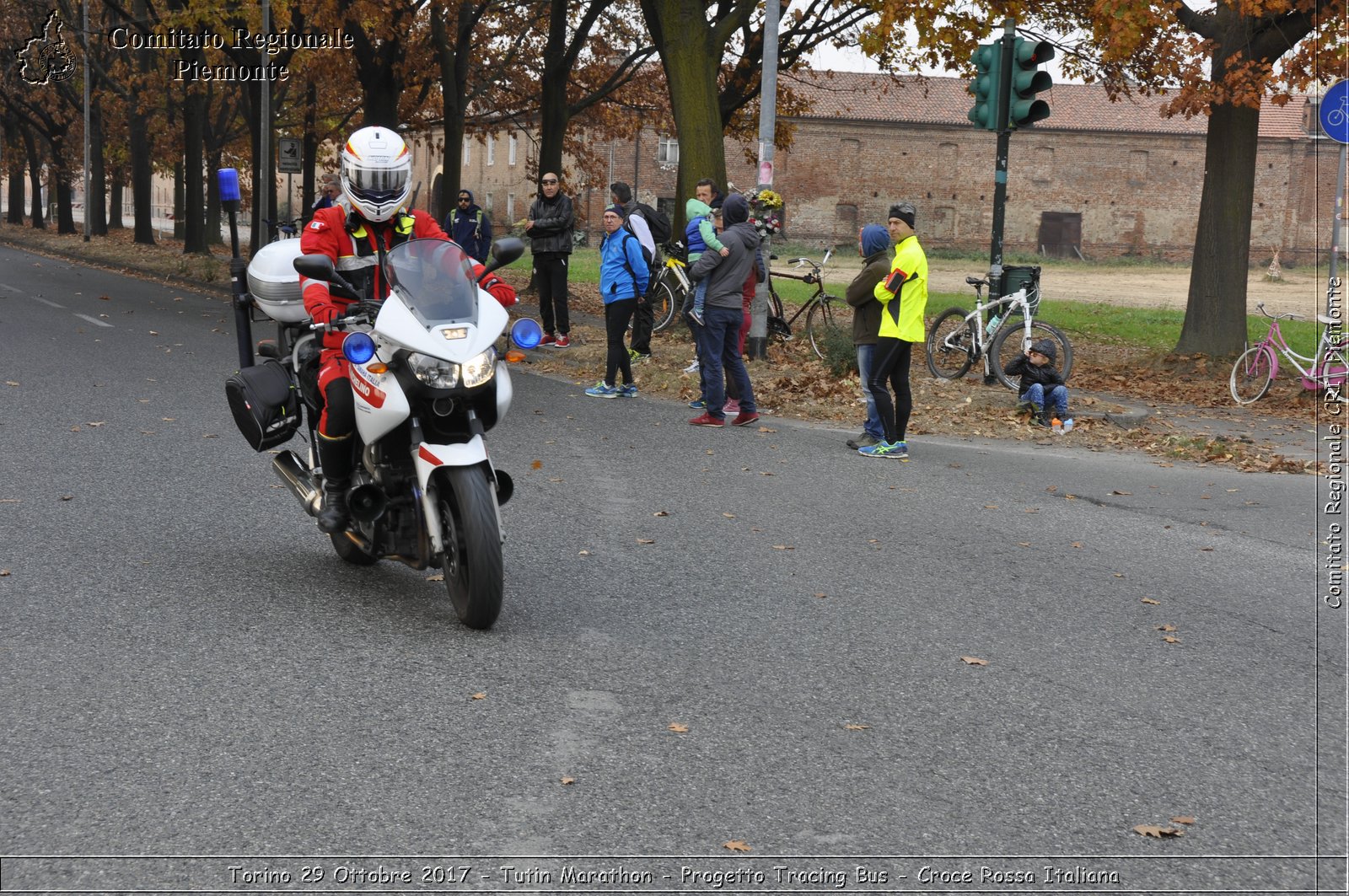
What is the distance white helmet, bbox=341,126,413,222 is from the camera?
5.92 meters

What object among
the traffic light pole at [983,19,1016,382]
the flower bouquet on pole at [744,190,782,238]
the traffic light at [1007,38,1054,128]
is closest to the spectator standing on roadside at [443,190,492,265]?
the flower bouquet on pole at [744,190,782,238]

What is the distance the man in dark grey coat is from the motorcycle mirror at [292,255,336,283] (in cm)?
658

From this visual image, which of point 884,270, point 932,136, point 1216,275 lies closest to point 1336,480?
point 884,270

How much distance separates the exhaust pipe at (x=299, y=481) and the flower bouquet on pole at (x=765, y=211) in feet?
29.5

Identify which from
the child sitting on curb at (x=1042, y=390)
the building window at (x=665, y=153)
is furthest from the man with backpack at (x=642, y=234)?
the building window at (x=665, y=153)

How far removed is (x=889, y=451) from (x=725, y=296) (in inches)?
78.3

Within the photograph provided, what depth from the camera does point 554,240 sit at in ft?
55.0

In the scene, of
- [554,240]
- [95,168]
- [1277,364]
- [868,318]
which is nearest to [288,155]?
[554,240]

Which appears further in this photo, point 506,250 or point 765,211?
point 765,211

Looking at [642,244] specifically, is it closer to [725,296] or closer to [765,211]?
[765,211]

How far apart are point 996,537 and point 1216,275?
410 inches

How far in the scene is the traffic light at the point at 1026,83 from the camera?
13180 mm

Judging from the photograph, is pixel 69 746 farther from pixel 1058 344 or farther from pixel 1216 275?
pixel 1216 275

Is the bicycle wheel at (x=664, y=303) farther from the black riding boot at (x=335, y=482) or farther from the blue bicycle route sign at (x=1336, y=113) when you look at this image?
the black riding boot at (x=335, y=482)
